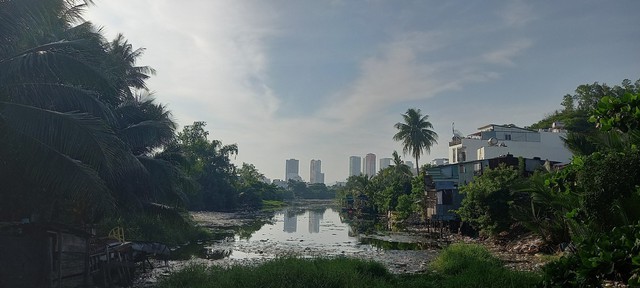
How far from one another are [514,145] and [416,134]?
36.6ft

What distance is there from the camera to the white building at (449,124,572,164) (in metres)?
52.1

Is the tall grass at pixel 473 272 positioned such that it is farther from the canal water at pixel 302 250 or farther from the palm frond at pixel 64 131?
the palm frond at pixel 64 131

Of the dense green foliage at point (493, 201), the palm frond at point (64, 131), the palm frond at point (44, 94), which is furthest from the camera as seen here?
the dense green foliage at point (493, 201)

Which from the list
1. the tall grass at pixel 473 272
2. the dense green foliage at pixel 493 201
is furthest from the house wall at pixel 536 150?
the tall grass at pixel 473 272

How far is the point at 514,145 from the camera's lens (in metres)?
53.5

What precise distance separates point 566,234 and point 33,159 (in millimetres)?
21163

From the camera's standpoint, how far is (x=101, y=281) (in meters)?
15.9

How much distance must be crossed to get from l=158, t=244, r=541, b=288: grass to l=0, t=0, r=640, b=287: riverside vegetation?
276 millimetres

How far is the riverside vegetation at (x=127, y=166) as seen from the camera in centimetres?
291

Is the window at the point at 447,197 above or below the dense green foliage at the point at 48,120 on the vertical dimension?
below

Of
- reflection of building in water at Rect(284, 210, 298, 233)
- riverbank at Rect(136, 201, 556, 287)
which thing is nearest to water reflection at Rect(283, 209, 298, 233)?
reflection of building in water at Rect(284, 210, 298, 233)

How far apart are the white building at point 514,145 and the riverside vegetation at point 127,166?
82.7ft

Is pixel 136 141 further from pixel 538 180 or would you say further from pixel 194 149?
pixel 194 149

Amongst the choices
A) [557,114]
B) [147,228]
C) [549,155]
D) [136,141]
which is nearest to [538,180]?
[136,141]
